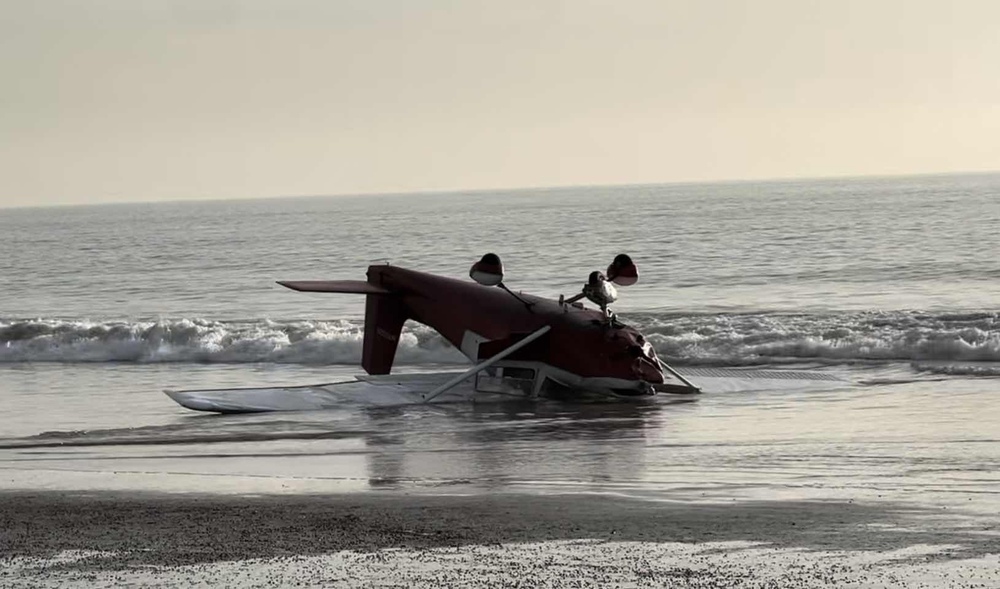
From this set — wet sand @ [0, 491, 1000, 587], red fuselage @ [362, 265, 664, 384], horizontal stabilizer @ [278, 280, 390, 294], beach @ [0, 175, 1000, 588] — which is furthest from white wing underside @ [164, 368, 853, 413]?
wet sand @ [0, 491, 1000, 587]

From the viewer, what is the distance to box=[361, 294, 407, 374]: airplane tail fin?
2095 centimetres

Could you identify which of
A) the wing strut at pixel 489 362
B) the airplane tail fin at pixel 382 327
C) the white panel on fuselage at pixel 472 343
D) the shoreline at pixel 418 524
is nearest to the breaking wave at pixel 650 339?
the airplane tail fin at pixel 382 327

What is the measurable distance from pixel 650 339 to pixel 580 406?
9369mm

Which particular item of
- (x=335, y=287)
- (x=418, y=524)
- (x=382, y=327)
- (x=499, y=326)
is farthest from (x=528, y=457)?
(x=382, y=327)

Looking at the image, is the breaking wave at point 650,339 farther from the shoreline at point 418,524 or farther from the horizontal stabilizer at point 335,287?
the shoreline at point 418,524

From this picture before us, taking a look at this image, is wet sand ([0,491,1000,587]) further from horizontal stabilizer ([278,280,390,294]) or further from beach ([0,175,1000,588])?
horizontal stabilizer ([278,280,390,294])

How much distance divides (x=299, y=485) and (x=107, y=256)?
194 feet

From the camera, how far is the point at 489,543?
9141 mm

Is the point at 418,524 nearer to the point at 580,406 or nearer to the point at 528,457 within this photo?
the point at 528,457

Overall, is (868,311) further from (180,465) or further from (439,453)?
(180,465)

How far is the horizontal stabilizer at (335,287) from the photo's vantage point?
20359 mm

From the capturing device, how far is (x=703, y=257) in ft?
165

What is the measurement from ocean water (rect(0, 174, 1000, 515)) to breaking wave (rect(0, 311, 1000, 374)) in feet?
0.23

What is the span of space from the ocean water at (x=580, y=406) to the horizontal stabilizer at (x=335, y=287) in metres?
2.31
